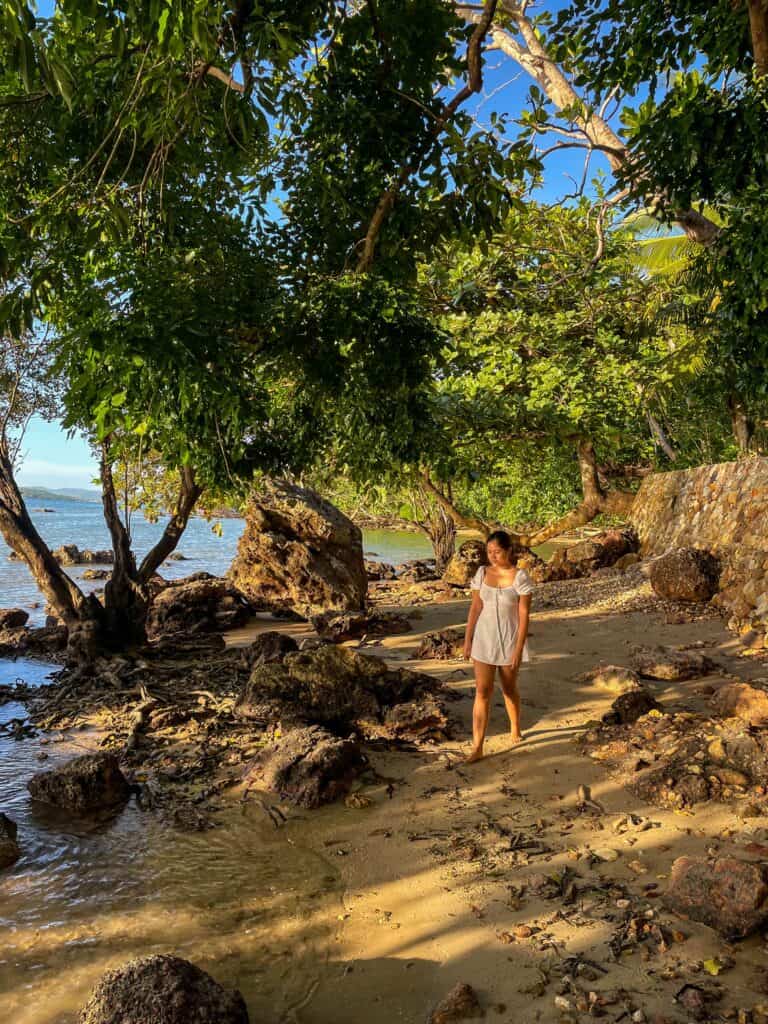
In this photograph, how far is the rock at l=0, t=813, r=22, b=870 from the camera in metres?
4.20

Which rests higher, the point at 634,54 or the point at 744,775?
the point at 634,54

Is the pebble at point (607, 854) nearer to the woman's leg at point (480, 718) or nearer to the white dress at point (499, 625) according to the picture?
the woman's leg at point (480, 718)

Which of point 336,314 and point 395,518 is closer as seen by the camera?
point 336,314

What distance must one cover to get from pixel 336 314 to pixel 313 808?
3.98 metres

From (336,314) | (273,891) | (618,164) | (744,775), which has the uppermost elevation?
(618,164)

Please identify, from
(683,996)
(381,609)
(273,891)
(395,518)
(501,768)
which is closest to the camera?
(683,996)

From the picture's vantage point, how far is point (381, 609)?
13125 millimetres

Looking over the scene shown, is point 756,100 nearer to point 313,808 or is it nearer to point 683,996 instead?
point 683,996

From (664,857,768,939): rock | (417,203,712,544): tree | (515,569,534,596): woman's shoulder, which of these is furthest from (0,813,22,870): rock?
(417,203,712,544): tree

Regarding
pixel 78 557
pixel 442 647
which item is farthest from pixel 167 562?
pixel 442 647

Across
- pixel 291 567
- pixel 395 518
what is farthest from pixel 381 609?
pixel 395 518

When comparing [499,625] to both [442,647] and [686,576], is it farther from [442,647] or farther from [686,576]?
[686,576]

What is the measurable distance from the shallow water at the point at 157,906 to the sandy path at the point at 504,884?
0.53 feet

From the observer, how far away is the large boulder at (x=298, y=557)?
12.2 meters
